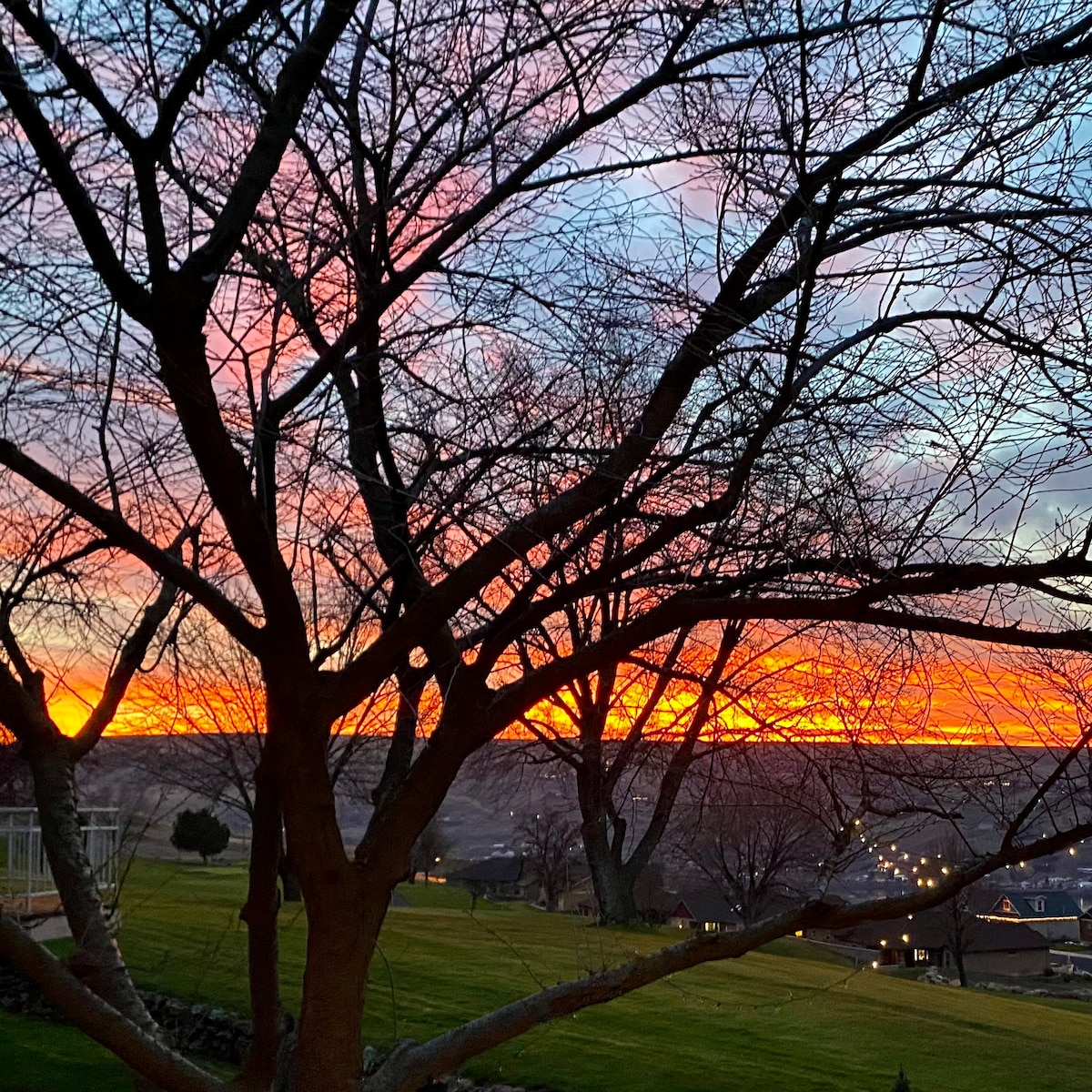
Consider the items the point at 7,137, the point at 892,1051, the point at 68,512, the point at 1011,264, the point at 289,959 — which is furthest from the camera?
the point at 289,959

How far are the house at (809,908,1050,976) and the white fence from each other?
808 inches

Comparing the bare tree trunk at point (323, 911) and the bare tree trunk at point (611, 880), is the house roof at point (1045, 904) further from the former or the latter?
the bare tree trunk at point (323, 911)

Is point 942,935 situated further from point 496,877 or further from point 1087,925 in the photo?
point 1087,925

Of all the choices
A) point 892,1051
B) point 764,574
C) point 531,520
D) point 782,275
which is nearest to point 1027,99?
point 782,275

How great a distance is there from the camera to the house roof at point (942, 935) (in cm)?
3155

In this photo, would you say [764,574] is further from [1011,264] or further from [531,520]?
[1011,264]

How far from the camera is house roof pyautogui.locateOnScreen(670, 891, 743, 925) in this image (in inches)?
1423

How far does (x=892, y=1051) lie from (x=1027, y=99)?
1243cm

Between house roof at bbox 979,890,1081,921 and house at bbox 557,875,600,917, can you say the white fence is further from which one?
house roof at bbox 979,890,1081,921

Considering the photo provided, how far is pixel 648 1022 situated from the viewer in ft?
45.9

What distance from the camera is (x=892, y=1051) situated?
13477 mm

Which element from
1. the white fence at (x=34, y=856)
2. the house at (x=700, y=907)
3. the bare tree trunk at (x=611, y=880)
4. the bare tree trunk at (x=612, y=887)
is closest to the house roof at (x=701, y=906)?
the house at (x=700, y=907)

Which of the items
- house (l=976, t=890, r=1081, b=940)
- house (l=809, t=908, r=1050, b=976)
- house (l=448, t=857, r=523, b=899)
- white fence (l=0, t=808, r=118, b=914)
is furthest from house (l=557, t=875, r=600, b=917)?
white fence (l=0, t=808, r=118, b=914)

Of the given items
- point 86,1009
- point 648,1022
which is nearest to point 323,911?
point 86,1009
